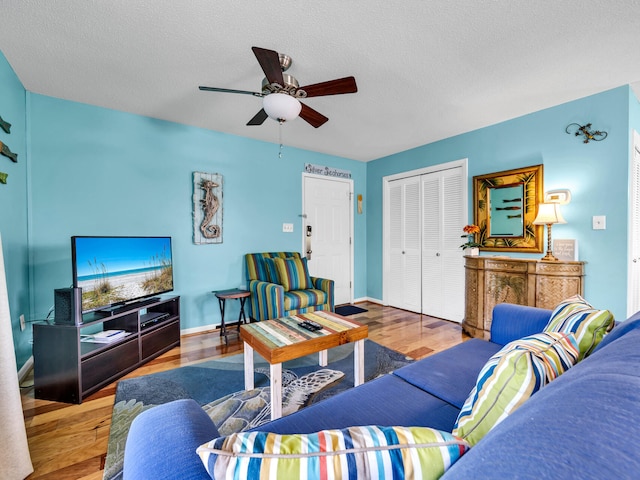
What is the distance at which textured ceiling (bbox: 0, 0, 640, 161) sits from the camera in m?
1.67

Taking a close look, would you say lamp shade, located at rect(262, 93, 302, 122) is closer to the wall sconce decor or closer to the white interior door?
the white interior door

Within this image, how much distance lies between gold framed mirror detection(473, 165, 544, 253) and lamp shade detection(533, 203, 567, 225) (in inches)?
10.3

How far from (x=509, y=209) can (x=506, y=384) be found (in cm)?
301

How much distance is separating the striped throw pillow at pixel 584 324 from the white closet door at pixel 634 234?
1824 mm

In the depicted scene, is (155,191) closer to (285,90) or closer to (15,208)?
(15,208)

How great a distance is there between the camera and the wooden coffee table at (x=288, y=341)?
1.70 metres

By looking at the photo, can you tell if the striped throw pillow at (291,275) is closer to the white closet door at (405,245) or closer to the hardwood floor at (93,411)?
the hardwood floor at (93,411)

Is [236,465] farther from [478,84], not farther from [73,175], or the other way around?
[73,175]

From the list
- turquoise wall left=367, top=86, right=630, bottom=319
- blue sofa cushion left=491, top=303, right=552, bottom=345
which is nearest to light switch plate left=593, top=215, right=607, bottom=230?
turquoise wall left=367, top=86, right=630, bottom=319

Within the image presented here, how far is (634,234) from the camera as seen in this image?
8.55ft

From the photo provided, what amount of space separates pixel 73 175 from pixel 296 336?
2.67 m

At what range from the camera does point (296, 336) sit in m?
1.92

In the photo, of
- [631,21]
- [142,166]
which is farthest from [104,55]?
[631,21]

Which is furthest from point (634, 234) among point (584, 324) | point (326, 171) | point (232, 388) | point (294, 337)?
point (232, 388)
